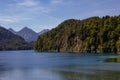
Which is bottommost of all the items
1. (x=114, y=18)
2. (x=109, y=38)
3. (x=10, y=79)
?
(x=10, y=79)

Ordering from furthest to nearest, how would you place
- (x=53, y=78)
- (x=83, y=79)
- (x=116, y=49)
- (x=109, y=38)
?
(x=109, y=38), (x=116, y=49), (x=53, y=78), (x=83, y=79)

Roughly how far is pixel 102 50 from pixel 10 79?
14665 centimetres

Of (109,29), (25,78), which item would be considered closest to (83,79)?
(25,78)

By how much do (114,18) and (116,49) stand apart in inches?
1075

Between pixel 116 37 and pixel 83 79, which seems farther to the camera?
pixel 116 37

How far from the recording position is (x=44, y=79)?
5112cm

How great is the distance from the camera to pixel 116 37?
184500mm

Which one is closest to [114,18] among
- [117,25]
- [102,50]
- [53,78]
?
[117,25]

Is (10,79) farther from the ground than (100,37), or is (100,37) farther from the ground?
(100,37)

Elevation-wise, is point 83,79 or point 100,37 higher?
point 100,37

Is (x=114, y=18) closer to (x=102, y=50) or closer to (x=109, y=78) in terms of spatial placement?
(x=102, y=50)

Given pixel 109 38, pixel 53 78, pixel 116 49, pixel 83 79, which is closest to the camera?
pixel 83 79

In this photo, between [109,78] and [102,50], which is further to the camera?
[102,50]

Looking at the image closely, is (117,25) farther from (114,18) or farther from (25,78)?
(25,78)
